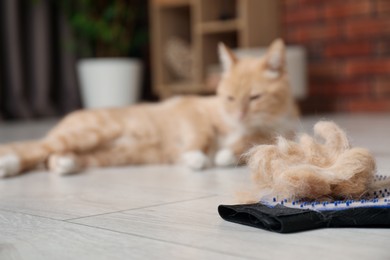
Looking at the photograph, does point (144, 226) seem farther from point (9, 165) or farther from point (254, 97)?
point (254, 97)

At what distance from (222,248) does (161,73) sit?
3.82m

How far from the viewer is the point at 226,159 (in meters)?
1.93

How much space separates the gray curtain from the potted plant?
0.38 feet

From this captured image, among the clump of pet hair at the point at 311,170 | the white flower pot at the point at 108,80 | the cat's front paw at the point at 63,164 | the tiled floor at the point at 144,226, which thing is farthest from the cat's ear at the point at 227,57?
the white flower pot at the point at 108,80

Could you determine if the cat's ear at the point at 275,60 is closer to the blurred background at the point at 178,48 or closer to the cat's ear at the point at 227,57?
the cat's ear at the point at 227,57

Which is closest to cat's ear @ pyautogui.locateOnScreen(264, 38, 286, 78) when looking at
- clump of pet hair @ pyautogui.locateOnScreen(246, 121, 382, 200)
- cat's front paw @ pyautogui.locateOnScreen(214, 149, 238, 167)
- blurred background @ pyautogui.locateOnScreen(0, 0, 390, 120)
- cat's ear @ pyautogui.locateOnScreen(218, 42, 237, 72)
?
cat's ear @ pyautogui.locateOnScreen(218, 42, 237, 72)

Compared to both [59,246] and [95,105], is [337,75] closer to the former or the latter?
[95,105]

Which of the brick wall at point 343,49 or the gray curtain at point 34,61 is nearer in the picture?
the brick wall at point 343,49

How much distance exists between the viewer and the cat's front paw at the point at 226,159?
6.32ft

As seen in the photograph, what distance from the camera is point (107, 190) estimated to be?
1541mm

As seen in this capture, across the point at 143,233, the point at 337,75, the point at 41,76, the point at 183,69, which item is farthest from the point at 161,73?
the point at 143,233

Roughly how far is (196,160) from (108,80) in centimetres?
267

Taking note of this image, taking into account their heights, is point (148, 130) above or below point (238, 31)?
below

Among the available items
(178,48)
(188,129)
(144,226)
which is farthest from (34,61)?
(144,226)
